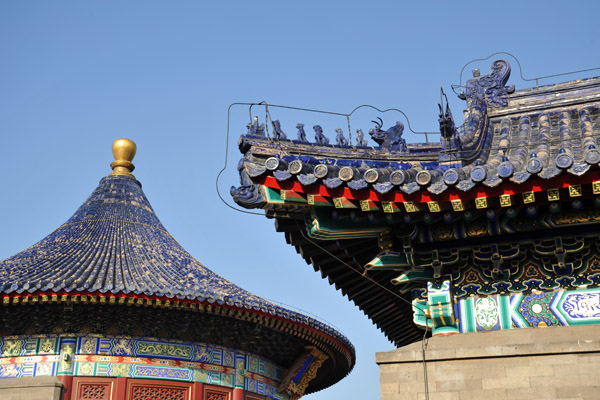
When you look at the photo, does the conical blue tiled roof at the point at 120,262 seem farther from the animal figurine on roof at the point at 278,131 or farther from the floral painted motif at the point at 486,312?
the floral painted motif at the point at 486,312

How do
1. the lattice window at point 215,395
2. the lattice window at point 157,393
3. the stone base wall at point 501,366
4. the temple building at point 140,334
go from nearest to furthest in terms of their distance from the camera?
the stone base wall at point 501,366
the temple building at point 140,334
the lattice window at point 157,393
the lattice window at point 215,395

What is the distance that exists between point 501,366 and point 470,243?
3.36 ft

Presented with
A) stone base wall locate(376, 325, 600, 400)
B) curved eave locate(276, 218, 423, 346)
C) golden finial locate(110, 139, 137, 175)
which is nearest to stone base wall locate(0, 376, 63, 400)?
curved eave locate(276, 218, 423, 346)

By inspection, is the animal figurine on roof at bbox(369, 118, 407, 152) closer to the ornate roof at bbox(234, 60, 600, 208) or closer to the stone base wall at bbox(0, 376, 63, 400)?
the ornate roof at bbox(234, 60, 600, 208)

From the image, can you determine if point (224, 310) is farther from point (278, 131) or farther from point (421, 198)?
Answer: point (421, 198)

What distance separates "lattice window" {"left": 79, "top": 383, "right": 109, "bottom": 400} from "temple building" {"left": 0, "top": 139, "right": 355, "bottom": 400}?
0.06 feet

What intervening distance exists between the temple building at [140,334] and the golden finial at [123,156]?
4.06m

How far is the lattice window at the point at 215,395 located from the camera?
15.5 meters

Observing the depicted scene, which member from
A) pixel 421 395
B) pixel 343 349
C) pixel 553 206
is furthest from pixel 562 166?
pixel 343 349

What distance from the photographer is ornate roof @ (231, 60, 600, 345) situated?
Answer: 596 cm

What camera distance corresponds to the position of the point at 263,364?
1692cm

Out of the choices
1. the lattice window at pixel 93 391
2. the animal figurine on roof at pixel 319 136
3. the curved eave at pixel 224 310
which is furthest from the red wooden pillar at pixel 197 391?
the animal figurine on roof at pixel 319 136

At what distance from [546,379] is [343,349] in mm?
11790

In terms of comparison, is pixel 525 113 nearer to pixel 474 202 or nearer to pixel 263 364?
pixel 474 202
